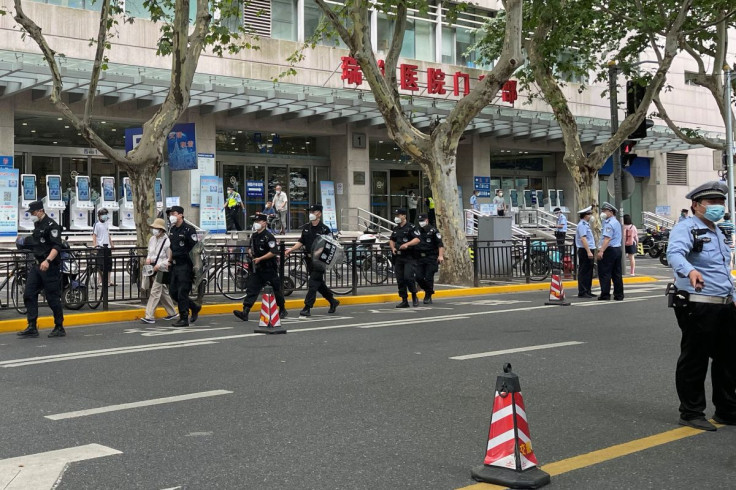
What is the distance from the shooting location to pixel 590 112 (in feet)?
127

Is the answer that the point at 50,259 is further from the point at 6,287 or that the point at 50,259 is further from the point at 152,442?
the point at 152,442

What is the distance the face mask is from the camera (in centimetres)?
628

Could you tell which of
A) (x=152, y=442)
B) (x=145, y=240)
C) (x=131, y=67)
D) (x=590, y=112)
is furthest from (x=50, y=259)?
(x=590, y=112)

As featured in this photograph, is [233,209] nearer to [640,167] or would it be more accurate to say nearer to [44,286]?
[44,286]

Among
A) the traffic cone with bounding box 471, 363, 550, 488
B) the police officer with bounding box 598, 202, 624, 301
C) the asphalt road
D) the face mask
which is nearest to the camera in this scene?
the traffic cone with bounding box 471, 363, 550, 488

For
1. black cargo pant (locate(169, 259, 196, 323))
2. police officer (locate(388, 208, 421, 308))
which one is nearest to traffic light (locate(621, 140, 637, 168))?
police officer (locate(388, 208, 421, 308))

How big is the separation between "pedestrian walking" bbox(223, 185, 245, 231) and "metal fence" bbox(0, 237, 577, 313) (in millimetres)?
8840

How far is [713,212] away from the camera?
6.30 meters

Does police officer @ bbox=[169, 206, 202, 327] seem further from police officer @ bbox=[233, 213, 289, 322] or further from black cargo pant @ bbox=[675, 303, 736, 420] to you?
black cargo pant @ bbox=[675, 303, 736, 420]

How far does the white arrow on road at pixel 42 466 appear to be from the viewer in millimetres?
4918

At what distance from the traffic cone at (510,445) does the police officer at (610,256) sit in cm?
1210

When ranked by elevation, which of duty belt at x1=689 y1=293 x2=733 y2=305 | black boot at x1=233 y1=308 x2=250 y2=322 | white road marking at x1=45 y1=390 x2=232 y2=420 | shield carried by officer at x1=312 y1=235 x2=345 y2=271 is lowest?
white road marking at x1=45 y1=390 x2=232 y2=420

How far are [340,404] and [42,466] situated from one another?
2503mm

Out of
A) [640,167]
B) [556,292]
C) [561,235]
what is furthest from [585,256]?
[640,167]
